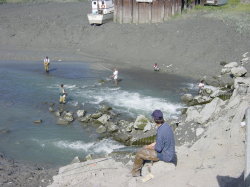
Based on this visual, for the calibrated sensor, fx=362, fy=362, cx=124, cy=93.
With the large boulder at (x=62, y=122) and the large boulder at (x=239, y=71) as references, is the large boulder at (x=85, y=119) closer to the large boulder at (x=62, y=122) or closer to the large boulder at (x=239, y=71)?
the large boulder at (x=62, y=122)

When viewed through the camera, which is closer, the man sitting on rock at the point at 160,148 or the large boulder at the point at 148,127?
the man sitting on rock at the point at 160,148

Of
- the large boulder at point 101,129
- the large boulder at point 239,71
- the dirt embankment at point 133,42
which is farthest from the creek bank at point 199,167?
the dirt embankment at point 133,42

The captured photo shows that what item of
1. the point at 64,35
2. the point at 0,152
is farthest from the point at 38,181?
the point at 64,35

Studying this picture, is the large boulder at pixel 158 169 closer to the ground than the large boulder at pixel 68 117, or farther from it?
farther from it

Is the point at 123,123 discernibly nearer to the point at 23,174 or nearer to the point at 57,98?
the point at 57,98

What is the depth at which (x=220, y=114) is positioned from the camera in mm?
18734

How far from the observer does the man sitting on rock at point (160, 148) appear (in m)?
11.0

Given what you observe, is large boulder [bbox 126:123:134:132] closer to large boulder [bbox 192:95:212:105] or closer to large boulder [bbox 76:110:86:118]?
large boulder [bbox 76:110:86:118]

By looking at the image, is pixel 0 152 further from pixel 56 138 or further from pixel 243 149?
pixel 243 149

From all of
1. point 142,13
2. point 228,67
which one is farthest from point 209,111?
point 142,13

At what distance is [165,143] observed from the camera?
1123 cm

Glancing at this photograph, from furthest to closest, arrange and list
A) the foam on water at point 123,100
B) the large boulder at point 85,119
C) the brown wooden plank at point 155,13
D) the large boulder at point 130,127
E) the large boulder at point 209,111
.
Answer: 1. the brown wooden plank at point 155,13
2. the foam on water at point 123,100
3. the large boulder at point 85,119
4. the large boulder at point 130,127
5. the large boulder at point 209,111

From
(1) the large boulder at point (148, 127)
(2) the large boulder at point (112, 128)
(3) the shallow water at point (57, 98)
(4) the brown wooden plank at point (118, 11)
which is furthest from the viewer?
(4) the brown wooden plank at point (118, 11)

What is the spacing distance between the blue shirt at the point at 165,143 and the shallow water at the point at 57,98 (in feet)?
27.2
